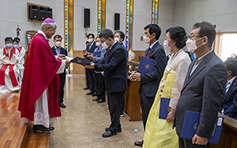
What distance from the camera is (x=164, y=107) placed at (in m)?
1.95

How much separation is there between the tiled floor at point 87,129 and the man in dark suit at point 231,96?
4.27ft

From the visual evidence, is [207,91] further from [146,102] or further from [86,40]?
[86,40]

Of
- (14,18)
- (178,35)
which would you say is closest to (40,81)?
(178,35)

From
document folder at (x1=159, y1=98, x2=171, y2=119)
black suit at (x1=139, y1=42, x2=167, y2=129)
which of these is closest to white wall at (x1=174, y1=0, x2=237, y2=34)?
black suit at (x1=139, y1=42, x2=167, y2=129)

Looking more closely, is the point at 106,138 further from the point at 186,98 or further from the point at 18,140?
the point at 186,98

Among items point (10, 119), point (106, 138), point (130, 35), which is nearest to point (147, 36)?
point (106, 138)

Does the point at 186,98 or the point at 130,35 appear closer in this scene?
the point at 186,98

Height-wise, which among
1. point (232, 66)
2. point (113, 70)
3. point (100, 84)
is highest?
point (232, 66)

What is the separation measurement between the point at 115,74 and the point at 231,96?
149cm

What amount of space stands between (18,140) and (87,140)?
0.96 meters

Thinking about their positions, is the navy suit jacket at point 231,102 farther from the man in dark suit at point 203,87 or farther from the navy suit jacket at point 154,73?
the man in dark suit at point 203,87

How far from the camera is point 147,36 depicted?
2543 mm

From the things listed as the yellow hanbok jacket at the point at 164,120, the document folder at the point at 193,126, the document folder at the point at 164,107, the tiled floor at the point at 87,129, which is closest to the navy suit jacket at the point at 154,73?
the yellow hanbok jacket at the point at 164,120

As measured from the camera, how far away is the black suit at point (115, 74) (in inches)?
113
